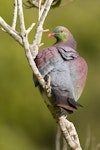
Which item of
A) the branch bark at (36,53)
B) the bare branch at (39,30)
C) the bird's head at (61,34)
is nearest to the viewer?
the branch bark at (36,53)

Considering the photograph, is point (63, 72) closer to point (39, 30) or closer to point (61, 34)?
point (39, 30)

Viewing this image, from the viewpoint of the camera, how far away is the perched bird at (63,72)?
4.91 meters

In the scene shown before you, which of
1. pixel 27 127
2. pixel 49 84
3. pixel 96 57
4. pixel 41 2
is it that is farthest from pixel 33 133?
pixel 49 84

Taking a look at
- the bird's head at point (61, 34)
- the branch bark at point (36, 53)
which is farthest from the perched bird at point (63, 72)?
the bird's head at point (61, 34)

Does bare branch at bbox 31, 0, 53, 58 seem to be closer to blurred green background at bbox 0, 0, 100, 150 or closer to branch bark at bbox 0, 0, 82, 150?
branch bark at bbox 0, 0, 82, 150

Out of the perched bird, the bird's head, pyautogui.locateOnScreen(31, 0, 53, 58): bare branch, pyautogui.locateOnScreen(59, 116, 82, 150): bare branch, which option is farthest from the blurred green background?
pyautogui.locateOnScreen(59, 116, 82, 150): bare branch

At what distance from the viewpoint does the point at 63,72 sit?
5.00m

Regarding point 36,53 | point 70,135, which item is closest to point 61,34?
point 36,53

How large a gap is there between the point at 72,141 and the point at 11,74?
7570mm

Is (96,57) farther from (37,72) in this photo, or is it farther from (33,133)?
(37,72)

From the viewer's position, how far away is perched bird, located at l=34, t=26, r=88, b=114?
16.1ft

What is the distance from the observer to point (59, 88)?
16.3 ft

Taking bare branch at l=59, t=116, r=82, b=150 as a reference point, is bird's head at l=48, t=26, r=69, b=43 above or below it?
above

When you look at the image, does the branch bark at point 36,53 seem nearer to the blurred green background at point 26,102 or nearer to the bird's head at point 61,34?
the bird's head at point 61,34
